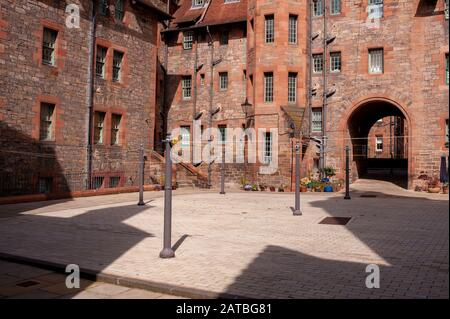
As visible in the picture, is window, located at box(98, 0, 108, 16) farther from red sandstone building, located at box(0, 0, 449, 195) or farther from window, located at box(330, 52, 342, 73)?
window, located at box(330, 52, 342, 73)

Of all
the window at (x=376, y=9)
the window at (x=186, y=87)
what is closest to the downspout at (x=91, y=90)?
the window at (x=186, y=87)

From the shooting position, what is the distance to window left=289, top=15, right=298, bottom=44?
25.1 meters

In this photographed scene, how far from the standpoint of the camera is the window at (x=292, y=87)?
82.4ft

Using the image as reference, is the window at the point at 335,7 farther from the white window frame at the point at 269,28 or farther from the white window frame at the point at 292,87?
the white window frame at the point at 292,87

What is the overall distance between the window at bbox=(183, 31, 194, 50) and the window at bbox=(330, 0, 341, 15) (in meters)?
10.2

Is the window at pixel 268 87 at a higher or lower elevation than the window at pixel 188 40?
lower

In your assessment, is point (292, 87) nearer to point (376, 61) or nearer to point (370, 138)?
point (376, 61)

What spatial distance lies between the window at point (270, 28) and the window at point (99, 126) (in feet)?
34.5

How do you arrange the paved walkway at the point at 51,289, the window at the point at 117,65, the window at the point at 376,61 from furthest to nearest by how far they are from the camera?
1. the window at the point at 376,61
2. the window at the point at 117,65
3. the paved walkway at the point at 51,289

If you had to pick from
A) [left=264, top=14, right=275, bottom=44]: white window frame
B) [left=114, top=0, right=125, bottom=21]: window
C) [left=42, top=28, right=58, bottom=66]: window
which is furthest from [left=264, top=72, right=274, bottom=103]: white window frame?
[left=42, top=28, right=58, bottom=66]: window

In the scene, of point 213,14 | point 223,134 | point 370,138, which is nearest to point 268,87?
point 223,134

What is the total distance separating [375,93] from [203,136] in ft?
39.1
